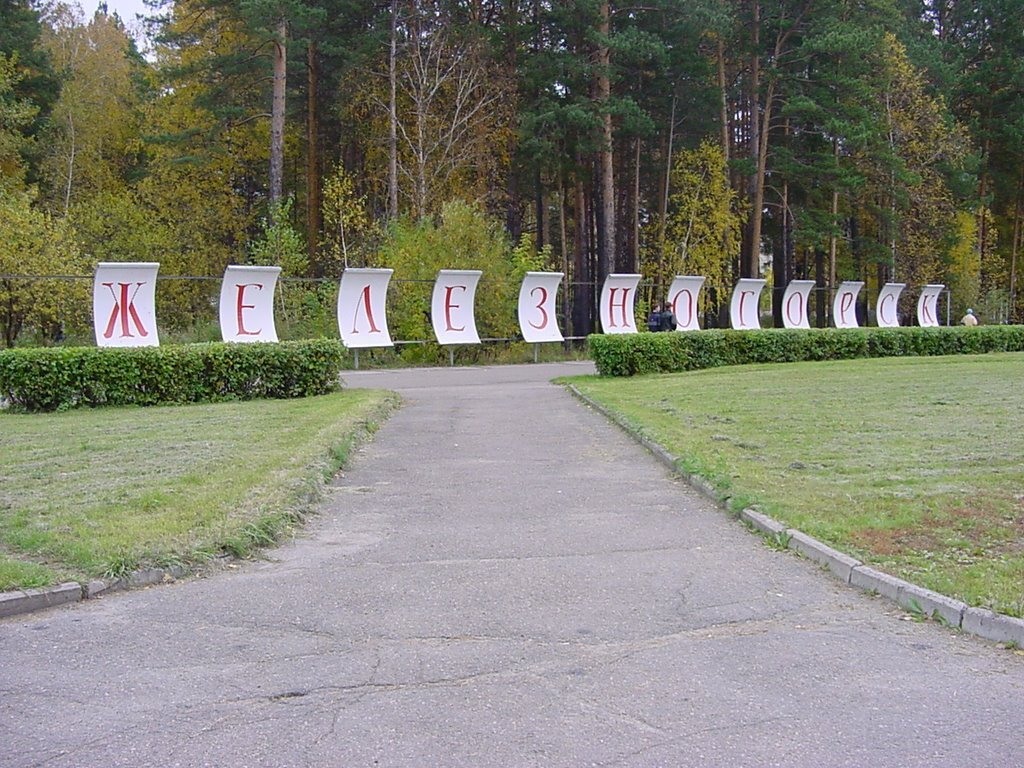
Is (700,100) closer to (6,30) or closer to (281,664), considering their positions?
(6,30)

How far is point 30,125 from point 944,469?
42.8 metres

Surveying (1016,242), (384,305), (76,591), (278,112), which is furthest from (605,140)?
(1016,242)

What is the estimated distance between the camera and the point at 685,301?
2986 cm

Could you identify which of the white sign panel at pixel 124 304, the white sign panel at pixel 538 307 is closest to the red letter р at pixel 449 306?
the white sign panel at pixel 538 307

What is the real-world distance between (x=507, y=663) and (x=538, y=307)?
76.7 ft

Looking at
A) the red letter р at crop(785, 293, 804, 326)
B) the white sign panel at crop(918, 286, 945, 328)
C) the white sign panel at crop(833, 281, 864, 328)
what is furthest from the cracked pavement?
the white sign panel at crop(918, 286, 945, 328)

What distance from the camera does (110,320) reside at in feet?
63.7

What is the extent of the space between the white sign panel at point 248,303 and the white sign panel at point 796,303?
19290 millimetres

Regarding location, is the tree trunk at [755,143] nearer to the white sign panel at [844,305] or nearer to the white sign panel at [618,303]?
the white sign panel at [844,305]

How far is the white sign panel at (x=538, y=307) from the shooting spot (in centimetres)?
2722

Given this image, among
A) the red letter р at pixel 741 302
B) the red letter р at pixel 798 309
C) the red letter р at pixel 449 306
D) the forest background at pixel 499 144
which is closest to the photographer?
the red letter р at pixel 449 306

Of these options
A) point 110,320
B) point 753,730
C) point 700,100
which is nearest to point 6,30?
point 110,320

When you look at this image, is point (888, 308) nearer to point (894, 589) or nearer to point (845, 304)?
point (845, 304)

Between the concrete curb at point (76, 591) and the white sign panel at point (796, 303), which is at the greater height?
the white sign panel at point (796, 303)
